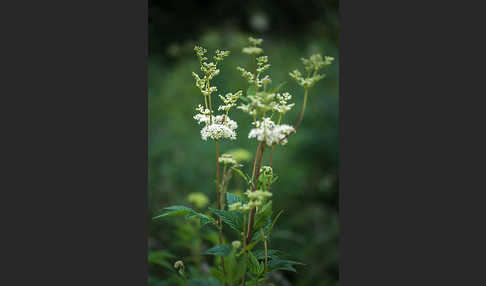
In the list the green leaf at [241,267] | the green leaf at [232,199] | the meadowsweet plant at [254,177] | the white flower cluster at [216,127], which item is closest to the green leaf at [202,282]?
the meadowsweet plant at [254,177]

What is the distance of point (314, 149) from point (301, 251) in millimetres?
1161

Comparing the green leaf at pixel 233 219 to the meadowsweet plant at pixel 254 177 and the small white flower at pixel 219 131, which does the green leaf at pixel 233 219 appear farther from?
the small white flower at pixel 219 131

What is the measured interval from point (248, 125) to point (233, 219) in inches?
83.4

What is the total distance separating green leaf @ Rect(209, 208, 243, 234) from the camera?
4.65ft

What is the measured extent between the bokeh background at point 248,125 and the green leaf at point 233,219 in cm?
132

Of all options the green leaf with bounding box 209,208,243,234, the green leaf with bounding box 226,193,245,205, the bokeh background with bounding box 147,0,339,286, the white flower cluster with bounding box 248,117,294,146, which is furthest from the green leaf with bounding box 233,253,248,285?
the bokeh background with bounding box 147,0,339,286

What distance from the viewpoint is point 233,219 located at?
4.69 feet

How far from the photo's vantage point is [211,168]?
10.8ft

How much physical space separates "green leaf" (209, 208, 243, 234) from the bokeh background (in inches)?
51.8

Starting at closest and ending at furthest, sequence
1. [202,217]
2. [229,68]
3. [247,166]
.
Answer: [202,217], [247,166], [229,68]

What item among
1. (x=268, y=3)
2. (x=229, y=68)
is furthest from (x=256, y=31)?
(x=229, y=68)

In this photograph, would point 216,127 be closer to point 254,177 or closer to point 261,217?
point 254,177

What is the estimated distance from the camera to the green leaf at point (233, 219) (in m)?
1.42

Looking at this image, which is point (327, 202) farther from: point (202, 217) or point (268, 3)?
point (202, 217)
